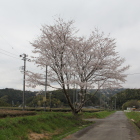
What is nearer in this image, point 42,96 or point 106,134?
point 106,134

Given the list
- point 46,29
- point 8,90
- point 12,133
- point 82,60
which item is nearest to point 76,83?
point 82,60

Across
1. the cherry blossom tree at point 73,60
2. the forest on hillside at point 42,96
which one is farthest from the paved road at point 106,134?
the forest on hillside at point 42,96

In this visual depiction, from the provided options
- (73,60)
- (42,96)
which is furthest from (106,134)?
(42,96)

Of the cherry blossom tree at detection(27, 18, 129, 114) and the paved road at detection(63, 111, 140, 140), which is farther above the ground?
the cherry blossom tree at detection(27, 18, 129, 114)

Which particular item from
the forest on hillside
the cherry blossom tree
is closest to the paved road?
the cherry blossom tree

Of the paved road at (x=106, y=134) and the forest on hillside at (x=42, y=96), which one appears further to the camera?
the forest on hillside at (x=42, y=96)

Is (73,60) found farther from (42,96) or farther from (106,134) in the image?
(42,96)

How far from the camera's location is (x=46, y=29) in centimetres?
2120

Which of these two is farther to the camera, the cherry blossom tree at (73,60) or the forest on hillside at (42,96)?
the forest on hillside at (42,96)

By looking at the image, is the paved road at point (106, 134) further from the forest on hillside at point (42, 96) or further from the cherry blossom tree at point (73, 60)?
the forest on hillside at point (42, 96)

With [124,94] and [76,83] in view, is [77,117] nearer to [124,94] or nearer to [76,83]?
[76,83]

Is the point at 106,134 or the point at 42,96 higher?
the point at 42,96

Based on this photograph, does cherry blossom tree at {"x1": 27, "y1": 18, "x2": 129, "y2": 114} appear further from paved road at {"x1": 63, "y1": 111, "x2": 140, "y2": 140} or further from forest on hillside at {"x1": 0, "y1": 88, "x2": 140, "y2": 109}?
forest on hillside at {"x1": 0, "y1": 88, "x2": 140, "y2": 109}

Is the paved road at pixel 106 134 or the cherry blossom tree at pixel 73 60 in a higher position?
the cherry blossom tree at pixel 73 60
